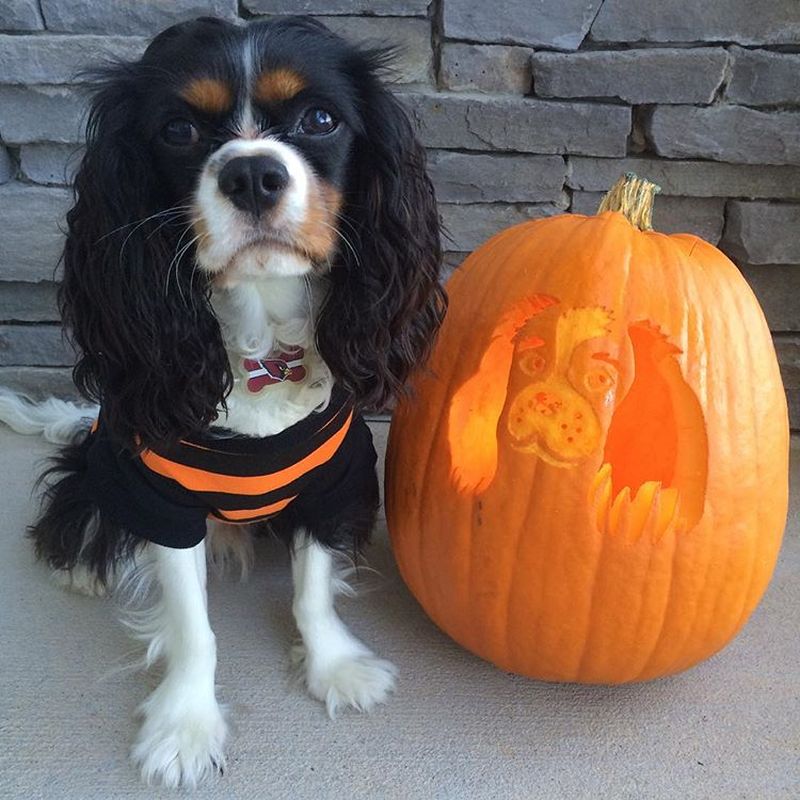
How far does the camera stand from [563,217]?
1.22m

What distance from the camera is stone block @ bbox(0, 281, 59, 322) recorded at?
1.93 meters

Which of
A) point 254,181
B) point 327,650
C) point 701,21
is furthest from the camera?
point 701,21

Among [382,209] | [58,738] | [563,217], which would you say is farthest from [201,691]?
[563,217]

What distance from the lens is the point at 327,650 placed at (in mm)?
1295

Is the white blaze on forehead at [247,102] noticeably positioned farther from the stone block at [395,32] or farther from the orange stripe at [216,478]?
the stone block at [395,32]

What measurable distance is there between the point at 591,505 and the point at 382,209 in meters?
0.49

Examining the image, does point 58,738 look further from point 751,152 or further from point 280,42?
point 751,152

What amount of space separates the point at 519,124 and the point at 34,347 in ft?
4.29

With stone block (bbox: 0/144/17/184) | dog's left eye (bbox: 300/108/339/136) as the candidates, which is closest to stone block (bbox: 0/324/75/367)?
stone block (bbox: 0/144/17/184)

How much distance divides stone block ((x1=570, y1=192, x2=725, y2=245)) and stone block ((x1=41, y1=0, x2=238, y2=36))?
0.86 metres

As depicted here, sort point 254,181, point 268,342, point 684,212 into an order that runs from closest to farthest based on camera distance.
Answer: point 254,181
point 268,342
point 684,212

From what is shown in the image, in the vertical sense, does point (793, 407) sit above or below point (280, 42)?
below

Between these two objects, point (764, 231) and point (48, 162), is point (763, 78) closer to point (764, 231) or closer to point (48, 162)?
point (764, 231)

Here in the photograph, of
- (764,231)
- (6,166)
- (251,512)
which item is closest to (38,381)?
(6,166)
